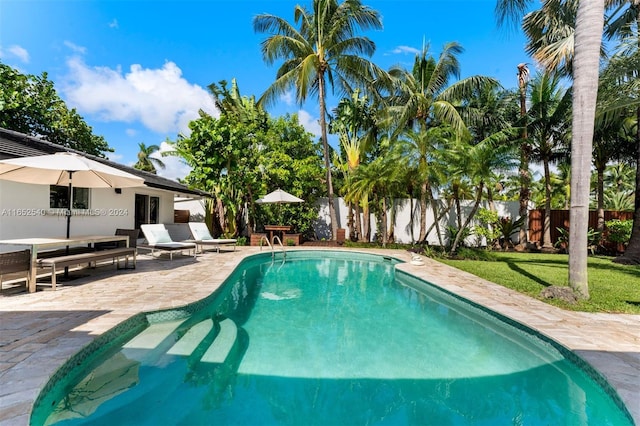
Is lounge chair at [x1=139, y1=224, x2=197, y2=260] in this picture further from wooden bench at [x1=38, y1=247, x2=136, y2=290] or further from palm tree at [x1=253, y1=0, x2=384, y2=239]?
palm tree at [x1=253, y1=0, x2=384, y2=239]

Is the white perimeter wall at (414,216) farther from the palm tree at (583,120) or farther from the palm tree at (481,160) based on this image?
the palm tree at (583,120)

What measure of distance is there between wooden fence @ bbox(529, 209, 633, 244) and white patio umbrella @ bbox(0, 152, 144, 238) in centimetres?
1891

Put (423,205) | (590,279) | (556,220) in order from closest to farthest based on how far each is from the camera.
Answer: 1. (590,279)
2. (423,205)
3. (556,220)

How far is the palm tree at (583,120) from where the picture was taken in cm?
553

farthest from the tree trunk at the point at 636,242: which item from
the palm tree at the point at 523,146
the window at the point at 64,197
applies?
the window at the point at 64,197

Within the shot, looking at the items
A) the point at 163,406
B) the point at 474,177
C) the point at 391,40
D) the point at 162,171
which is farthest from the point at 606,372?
the point at 162,171

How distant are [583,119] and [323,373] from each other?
21.6 feet

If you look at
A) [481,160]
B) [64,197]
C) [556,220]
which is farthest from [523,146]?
[64,197]

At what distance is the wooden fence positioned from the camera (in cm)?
1553

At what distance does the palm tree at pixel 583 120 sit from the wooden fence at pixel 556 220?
12.4 meters

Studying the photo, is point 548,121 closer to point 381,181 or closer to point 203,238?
point 381,181

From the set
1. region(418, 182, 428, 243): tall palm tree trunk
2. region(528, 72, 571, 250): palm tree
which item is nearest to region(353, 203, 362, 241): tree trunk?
region(418, 182, 428, 243): tall palm tree trunk

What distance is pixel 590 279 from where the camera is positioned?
7816mm

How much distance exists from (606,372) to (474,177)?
8314 millimetres
